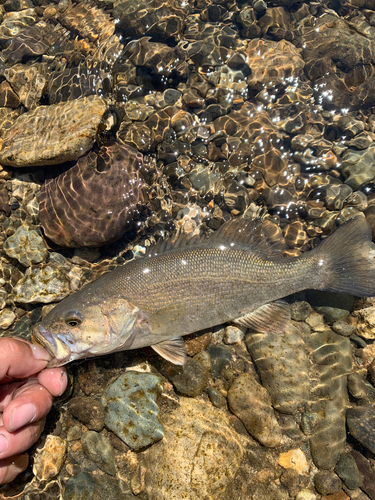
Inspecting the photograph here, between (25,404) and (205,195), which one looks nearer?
(25,404)

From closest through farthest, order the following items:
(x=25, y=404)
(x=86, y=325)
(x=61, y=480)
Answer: (x=25, y=404), (x=86, y=325), (x=61, y=480)

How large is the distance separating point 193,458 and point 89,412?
1.54 meters

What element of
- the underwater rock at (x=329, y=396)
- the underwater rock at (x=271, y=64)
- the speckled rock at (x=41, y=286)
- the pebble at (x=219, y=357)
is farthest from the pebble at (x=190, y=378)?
the underwater rock at (x=271, y=64)

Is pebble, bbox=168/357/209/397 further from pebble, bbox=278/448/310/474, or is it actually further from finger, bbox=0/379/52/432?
finger, bbox=0/379/52/432

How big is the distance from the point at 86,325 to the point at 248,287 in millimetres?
2189

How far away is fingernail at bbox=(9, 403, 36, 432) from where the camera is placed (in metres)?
3.18

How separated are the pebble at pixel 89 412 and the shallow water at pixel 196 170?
161 mm

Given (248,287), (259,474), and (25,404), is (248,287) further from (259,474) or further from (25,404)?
(25,404)

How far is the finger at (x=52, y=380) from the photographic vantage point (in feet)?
12.5

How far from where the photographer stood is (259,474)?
14.0 feet

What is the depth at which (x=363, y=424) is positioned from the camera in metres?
4.43

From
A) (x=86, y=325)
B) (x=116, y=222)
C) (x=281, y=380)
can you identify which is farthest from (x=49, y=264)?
(x=281, y=380)

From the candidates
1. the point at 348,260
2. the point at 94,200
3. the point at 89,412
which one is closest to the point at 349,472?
the point at 348,260

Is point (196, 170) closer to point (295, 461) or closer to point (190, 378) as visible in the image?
point (190, 378)
